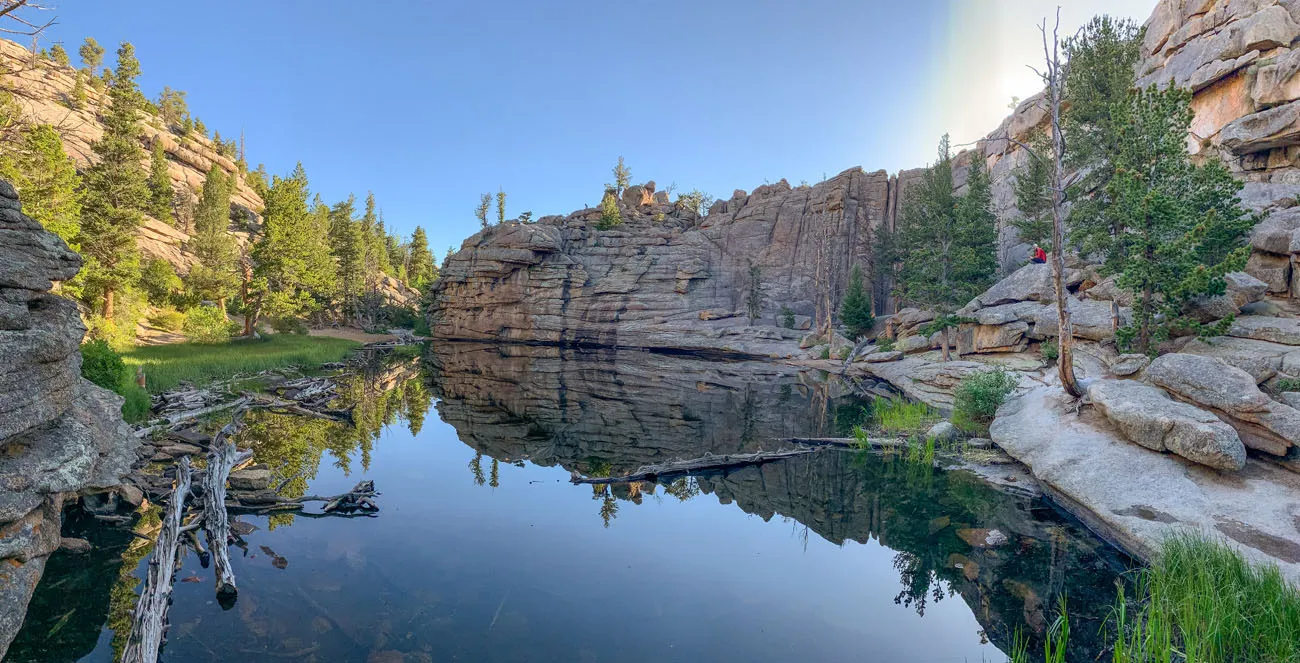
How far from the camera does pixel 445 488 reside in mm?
13586

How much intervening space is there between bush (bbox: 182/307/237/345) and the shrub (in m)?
25.7

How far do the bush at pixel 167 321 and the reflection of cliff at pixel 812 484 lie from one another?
88.3 ft

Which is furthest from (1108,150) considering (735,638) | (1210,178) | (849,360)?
(735,638)

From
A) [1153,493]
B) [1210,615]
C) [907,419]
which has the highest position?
[907,419]

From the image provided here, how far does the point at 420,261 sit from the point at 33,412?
107219 millimetres

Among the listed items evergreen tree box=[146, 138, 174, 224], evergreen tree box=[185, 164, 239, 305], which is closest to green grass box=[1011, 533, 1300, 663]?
evergreen tree box=[185, 164, 239, 305]

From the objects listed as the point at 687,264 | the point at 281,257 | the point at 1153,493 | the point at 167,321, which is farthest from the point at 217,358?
the point at 687,264

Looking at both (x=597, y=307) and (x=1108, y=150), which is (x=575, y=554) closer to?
(x=1108, y=150)

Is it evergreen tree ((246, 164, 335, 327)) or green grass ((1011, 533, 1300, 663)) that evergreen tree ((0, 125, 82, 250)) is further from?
green grass ((1011, 533, 1300, 663))

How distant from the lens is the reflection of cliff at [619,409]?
1767 cm

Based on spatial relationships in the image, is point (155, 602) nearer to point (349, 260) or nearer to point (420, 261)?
point (349, 260)

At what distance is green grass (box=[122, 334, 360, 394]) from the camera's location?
907 inches

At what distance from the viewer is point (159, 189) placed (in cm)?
6353

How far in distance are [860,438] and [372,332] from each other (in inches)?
2752
